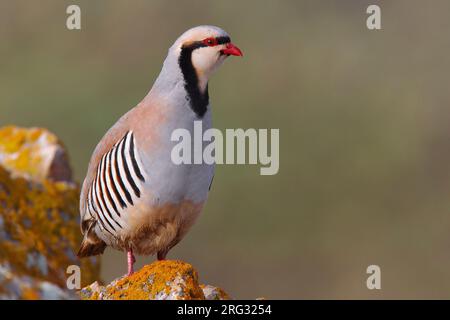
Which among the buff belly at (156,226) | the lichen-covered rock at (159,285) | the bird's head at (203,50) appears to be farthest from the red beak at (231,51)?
the lichen-covered rock at (159,285)

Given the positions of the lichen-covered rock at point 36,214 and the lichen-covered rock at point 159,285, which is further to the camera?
the lichen-covered rock at point 36,214

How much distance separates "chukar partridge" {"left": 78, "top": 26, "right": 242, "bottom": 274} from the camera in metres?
6.44

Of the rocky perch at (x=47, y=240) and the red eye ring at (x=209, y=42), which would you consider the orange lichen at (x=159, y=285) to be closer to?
the rocky perch at (x=47, y=240)

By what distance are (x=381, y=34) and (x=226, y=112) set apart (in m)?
5.36

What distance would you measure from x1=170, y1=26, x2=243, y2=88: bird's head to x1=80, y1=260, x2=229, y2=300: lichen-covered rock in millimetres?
1481

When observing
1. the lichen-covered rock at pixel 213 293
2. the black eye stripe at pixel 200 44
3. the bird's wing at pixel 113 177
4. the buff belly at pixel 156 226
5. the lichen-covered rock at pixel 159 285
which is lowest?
the lichen-covered rock at pixel 213 293

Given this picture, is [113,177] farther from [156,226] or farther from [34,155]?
[34,155]

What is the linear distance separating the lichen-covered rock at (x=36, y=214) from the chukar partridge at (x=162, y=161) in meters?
0.53

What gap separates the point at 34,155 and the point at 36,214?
34.8 inches

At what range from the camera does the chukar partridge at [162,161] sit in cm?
644

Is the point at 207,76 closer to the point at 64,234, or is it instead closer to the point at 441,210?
the point at 64,234

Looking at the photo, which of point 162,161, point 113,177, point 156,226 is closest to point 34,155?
point 113,177

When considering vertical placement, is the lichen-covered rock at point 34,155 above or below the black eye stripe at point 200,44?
below
